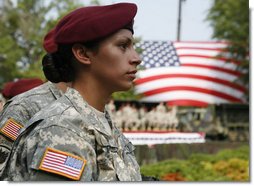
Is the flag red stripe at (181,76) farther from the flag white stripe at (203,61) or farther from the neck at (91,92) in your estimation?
the neck at (91,92)

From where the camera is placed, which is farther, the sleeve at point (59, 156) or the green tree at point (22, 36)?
the green tree at point (22, 36)

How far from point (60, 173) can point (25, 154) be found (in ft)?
0.40

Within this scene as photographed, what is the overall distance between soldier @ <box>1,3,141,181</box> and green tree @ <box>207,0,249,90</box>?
13971mm

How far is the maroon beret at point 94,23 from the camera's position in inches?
53.2

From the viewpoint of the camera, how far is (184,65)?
522 inches

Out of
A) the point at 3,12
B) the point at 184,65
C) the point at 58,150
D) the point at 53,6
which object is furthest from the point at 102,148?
the point at 3,12

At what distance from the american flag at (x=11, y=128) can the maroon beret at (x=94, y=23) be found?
0.92 m

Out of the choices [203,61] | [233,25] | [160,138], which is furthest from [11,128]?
[233,25]

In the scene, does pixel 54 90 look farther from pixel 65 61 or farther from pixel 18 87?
pixel 65 61

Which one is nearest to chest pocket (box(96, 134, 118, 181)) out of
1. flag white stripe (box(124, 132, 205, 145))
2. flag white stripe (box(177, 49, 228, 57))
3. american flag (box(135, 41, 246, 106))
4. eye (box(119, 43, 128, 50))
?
eye (box(119, 43, 128, 50))

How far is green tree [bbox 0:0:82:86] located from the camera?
1766cm

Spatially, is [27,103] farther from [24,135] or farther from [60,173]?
[60,173]

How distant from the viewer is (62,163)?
46.6 inches

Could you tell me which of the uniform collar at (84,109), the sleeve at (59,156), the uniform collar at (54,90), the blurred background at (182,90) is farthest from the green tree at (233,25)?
the sleeve at (59,156)
